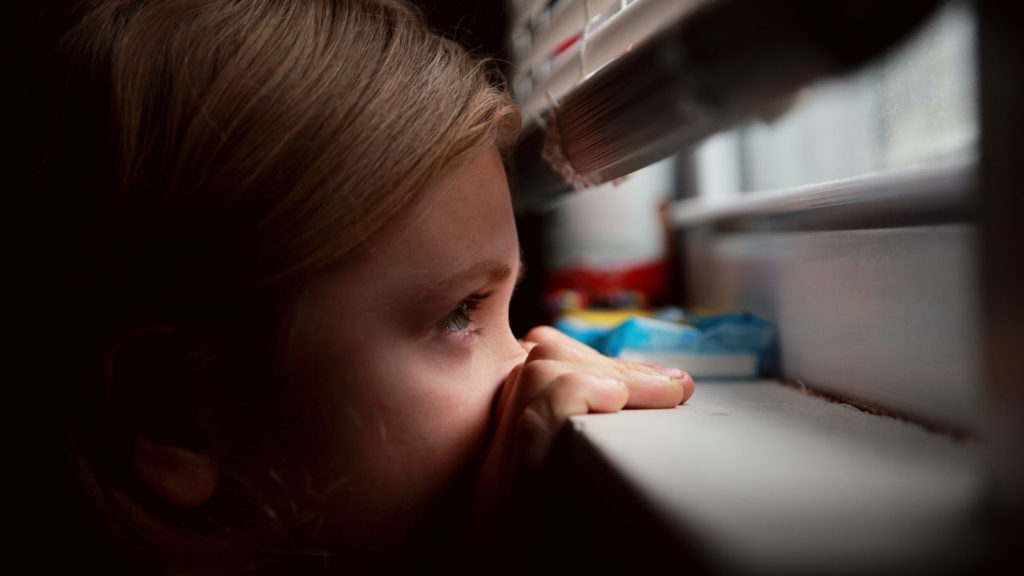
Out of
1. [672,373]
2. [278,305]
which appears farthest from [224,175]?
[672,373]

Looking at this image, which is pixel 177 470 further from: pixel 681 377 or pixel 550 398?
pixel 681 377

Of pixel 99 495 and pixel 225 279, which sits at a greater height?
pixel 225 279

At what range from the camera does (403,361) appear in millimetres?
599

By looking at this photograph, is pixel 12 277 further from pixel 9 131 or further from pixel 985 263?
pixel 985 263

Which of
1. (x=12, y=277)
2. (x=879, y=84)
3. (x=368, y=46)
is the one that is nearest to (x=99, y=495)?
(x=12, y=277)

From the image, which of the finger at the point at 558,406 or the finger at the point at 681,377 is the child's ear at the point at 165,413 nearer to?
the finger at the point at 558,406

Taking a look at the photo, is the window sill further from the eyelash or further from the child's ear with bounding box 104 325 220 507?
the child's ear with bounding box 104 325 220 507

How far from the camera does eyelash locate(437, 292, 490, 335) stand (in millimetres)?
667

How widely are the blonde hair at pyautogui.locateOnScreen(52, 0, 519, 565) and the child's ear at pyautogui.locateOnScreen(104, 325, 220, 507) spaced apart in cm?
1

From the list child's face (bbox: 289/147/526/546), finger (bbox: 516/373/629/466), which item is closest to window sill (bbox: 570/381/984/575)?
finger (bbox: 516/373/629/466)

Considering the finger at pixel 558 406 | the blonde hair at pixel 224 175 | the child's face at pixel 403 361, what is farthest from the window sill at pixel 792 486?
the blonde hair at pixel 224 175

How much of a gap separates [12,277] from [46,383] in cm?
12

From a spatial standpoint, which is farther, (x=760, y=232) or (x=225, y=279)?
(x=760, y=232)

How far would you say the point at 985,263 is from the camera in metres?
0.29
